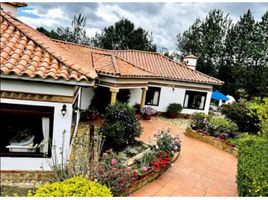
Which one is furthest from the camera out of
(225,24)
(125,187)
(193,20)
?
(193,20)

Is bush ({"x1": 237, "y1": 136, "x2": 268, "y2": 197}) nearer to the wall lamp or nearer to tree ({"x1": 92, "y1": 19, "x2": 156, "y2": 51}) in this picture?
the wall lamp

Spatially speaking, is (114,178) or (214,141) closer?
(114,178)

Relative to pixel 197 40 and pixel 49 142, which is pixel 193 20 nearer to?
pixel 197 40

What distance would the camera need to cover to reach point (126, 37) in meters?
44.8

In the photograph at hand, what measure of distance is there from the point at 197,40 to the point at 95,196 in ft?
129

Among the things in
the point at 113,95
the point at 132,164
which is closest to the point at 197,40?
the point at 113,95

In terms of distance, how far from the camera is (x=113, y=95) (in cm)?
1486

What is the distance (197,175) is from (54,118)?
5.35 metres

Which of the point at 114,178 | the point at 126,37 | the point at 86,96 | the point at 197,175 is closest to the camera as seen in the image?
the point at 114,178

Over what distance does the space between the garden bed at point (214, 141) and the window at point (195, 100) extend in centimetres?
683

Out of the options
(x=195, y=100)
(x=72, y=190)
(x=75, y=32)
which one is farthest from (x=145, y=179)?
(x=75, y=32)

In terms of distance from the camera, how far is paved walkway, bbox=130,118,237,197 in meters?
7.52

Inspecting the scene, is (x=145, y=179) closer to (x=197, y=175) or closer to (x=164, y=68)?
(x=197, y=175)

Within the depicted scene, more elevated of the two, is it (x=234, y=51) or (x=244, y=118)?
(x=234, y=51)
